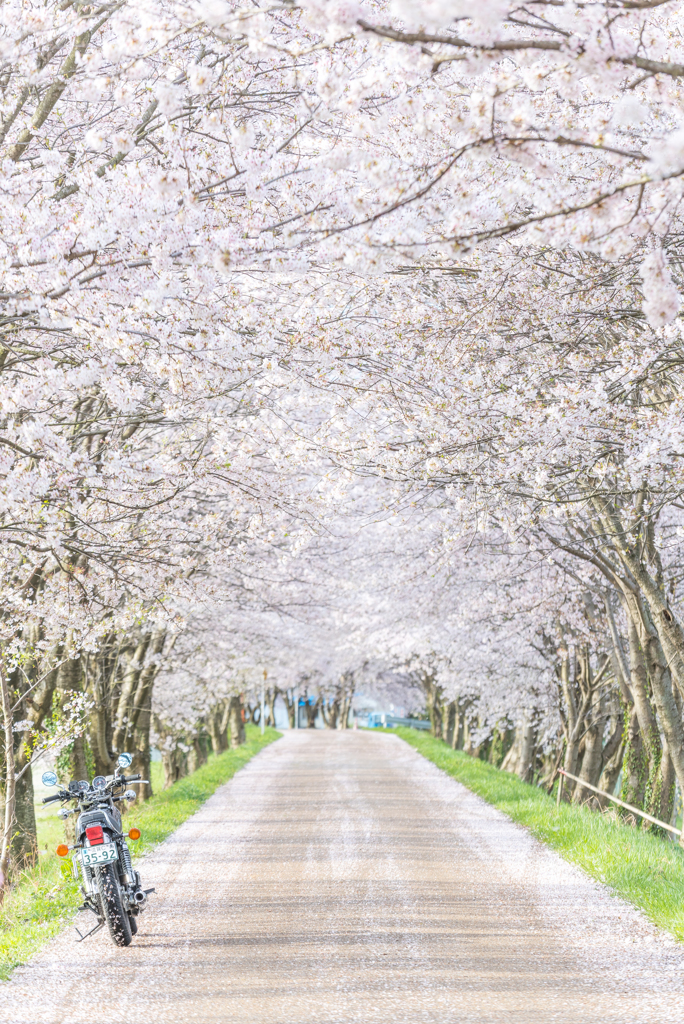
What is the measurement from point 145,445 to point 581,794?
12439 mm

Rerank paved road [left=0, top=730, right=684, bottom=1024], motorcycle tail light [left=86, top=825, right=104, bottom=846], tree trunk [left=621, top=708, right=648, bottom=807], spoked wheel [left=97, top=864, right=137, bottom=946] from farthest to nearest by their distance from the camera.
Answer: tree trunk [left=621, top=708, right=648, bottom=807] < motorcycle tail light [left=86, top=825, right=104, bottom=846] < spoked wheel [left=97, top=864, right=137, bottom=946] < paved road [left=0, top=730, right=684, bottom=1024]

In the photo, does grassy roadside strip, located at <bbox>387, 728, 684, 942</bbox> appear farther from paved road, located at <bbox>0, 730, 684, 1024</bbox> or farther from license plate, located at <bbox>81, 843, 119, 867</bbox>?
license plate, located at <bbox>81, 843, 119, 867</bbox>

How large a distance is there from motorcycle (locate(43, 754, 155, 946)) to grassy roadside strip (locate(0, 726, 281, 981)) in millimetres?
465

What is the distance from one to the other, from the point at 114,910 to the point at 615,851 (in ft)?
18.6

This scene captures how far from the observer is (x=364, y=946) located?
292 inches

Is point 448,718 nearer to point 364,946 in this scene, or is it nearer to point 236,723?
point 236,723

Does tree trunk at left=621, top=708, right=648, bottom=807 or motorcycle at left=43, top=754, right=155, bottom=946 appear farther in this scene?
tree trunk at left=621, top=708, right=648, bottom=807

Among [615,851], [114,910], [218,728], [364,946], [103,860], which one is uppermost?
[103,860]

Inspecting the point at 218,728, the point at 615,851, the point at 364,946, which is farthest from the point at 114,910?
the point at 218,728

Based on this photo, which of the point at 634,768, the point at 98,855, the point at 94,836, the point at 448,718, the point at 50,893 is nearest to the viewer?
the point at 98,855

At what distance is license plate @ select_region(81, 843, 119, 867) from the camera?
750 cm

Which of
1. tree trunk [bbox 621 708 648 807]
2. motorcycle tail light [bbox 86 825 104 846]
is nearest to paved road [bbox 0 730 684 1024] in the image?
motorcycle tail light [bbox 86 825 104 846]

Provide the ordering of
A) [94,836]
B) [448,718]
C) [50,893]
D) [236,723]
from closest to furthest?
[94,836] → [50,893] → [236,723] → [448,718]

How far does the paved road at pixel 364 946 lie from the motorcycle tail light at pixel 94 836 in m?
0.77
